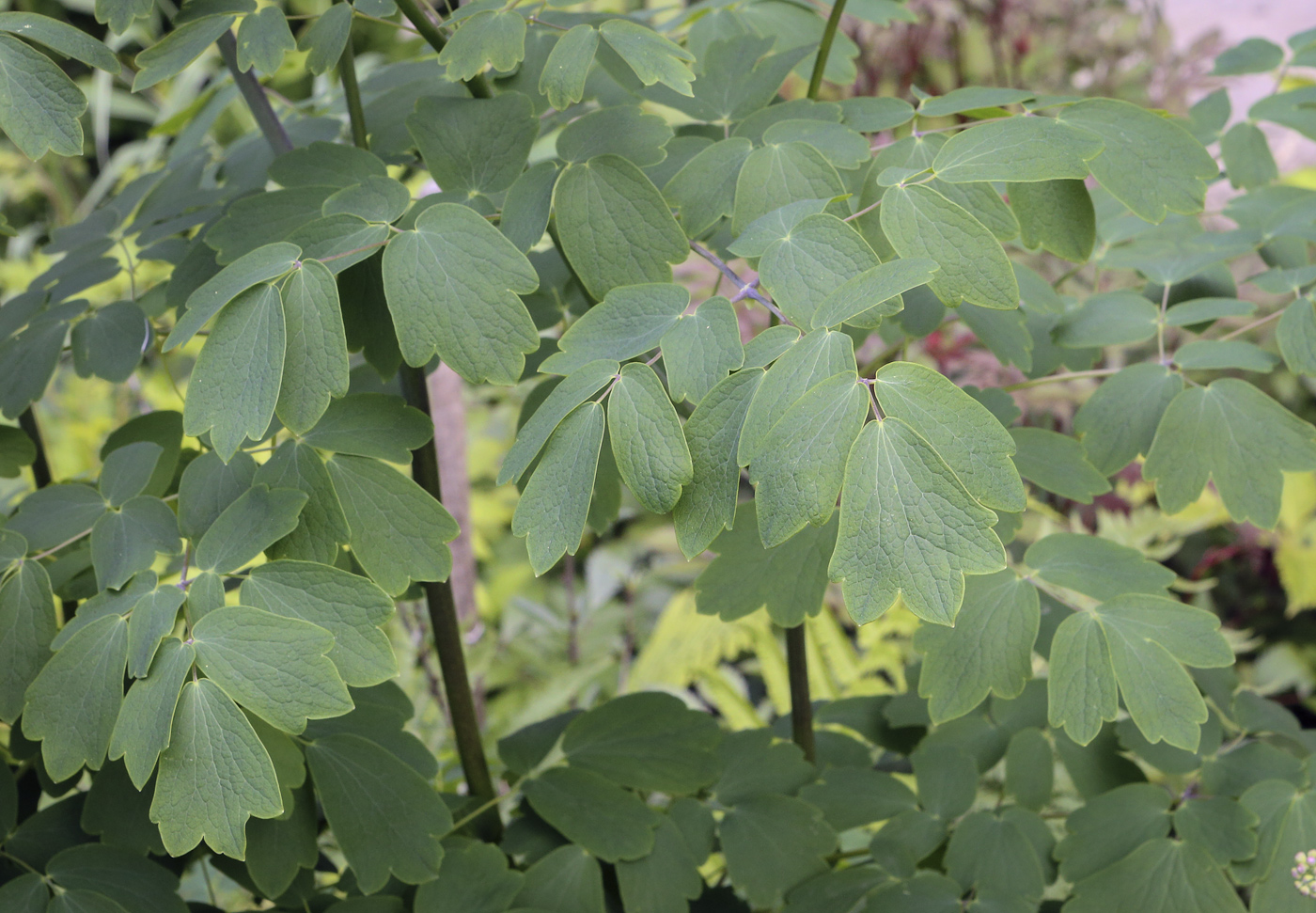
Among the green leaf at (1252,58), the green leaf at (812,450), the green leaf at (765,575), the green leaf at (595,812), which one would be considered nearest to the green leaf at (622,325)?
the green leaf at (812,450)

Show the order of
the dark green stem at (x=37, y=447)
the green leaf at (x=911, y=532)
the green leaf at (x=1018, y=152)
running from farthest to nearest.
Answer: the dark green stem at (x=37, y=447) → the green leaf at (x=1018, y=152) → the green leaf at (x=911, y=532)

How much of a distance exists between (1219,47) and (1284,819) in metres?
2.62

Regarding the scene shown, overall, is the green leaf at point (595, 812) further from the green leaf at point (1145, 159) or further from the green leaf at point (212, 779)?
the green leaf at point (1145, 159)

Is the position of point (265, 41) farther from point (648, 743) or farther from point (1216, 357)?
point (1216, 357)

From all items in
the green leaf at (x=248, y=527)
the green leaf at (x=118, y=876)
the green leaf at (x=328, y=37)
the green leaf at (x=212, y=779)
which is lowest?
the green leaf at (x=118, y=876)

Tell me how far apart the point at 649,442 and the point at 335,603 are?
0.23 m

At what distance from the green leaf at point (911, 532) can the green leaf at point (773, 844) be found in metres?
0.45

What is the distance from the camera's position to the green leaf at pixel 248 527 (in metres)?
0.60

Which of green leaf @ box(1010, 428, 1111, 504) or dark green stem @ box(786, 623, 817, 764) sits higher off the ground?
green leaf @ box(1010, 428, 1111, 504)

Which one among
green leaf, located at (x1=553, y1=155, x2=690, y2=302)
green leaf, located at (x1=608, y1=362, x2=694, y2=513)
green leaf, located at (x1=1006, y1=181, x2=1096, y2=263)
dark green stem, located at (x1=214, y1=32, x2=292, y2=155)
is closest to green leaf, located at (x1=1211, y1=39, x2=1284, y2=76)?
green leaf, located at (x1=1006, y1=181, x2=1096, y2=263)

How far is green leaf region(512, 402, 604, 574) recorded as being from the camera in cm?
51

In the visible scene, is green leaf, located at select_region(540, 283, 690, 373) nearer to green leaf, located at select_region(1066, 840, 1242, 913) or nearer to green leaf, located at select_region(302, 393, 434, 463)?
green leaf, located at select_region(302, 393, 434, 463)

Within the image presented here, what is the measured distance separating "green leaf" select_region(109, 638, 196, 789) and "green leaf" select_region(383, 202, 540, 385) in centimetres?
21

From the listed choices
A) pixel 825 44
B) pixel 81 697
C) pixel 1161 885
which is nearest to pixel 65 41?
pixel 81 697
